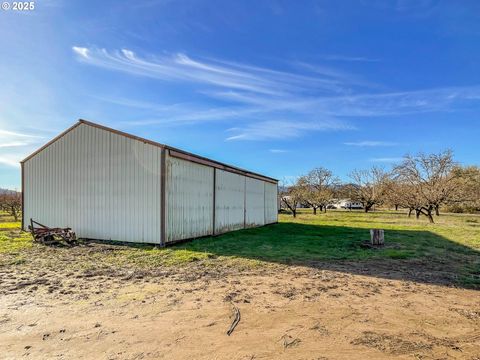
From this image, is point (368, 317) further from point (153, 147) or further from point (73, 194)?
point (73, 194)

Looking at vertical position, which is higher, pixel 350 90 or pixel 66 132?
pixel 350 90

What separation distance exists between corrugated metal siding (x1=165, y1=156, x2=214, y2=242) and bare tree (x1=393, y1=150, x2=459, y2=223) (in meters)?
16.3

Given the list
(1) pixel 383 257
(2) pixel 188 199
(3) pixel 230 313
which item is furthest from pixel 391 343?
(2) pixel 188 199

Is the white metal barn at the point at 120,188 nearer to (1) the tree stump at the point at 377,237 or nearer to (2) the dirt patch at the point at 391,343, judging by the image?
(1) the tree stump at the point at 377,237

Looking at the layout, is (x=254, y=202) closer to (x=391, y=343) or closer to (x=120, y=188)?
(x=120, y=188)

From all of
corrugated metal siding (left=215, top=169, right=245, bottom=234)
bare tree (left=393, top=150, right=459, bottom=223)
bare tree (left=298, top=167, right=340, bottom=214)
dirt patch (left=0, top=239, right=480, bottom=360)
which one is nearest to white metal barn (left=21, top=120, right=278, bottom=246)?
corrugated metal siding (left=215, top=169, right=245, bottom=234)

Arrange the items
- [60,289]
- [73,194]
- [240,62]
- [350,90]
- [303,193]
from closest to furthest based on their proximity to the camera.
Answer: [60,289], [240,62], [73,194], [350,90], [303,193]

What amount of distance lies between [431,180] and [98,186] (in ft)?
70.0

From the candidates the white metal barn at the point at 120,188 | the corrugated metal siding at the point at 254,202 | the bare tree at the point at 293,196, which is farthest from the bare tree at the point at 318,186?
the white metal barn at the point at 120,188

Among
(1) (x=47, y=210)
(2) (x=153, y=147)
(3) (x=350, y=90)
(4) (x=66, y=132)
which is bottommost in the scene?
(1) (x=47, y=210)

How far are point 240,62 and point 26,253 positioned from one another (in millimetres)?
9016

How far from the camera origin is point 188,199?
1220 cm

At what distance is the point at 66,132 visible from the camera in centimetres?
1270

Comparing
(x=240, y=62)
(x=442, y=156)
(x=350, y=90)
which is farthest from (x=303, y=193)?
(x=240, y=62)
